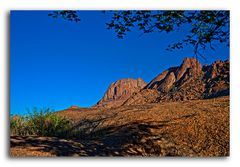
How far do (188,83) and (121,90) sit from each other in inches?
28.9

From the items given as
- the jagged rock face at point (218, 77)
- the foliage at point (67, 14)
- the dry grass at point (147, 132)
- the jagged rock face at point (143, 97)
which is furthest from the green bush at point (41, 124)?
the jagged rock face at point (218, 77)

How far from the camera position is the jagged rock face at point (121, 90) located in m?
7.13

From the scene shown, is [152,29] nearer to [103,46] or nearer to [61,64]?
[103,46]

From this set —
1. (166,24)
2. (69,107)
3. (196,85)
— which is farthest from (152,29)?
(69,107)

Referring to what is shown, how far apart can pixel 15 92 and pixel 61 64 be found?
56 cm

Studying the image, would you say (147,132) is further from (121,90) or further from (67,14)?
(67,14)

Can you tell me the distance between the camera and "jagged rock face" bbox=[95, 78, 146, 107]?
23.4 feet

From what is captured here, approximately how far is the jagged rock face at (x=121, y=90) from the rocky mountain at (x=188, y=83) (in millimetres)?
67

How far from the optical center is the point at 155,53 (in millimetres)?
7195

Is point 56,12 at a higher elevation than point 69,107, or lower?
higher

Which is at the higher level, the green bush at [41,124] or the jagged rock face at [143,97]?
the jagged rock face at [143,97]

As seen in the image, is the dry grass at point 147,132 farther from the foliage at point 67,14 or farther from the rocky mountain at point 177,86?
the foliage at point 67,14

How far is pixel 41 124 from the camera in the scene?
7.46 m

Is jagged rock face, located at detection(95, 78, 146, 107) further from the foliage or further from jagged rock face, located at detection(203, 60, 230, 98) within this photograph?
the foliage
